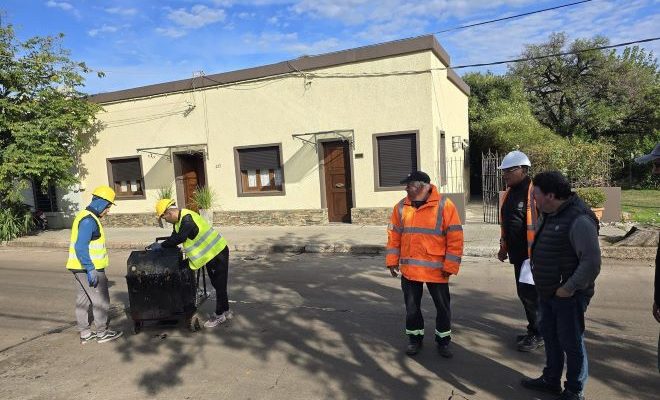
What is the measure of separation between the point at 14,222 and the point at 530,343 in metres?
15.3

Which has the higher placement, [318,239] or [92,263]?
[92,263]

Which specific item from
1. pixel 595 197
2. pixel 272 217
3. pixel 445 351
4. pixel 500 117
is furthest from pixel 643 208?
pixel 445 351

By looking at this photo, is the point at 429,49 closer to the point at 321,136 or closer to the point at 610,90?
the point at 321,136

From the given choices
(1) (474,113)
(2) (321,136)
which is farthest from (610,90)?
(2) (321,136)

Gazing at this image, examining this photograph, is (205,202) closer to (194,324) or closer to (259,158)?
(259,158)

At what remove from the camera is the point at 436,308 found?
4.25 m

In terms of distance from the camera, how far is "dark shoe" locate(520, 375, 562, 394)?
11.5ft

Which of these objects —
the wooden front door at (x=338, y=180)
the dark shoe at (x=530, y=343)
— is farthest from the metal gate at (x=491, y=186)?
the dark shoe at (x=530, y=343)

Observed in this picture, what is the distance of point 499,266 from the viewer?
801cm

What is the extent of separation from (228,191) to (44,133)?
5.38m

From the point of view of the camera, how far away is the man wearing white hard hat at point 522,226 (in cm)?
420

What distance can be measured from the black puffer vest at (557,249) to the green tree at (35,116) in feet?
45.2

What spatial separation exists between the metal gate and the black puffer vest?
8961 mm

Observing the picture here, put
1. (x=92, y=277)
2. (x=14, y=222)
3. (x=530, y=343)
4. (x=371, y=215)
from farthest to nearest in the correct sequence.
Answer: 1. (x=14, y=222)
2. (x=371, y=215)
3. (x=92, y=277)
4. (x=530, y=343)
